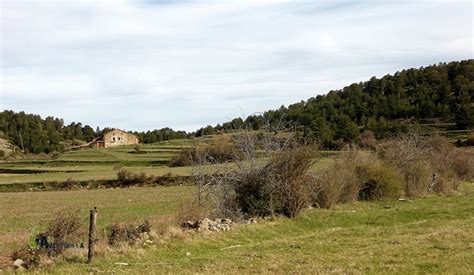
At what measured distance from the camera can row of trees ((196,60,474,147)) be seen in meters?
111

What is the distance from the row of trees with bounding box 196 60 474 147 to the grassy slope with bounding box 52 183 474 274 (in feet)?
234

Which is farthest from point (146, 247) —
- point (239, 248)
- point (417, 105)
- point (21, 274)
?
point (417, 105)

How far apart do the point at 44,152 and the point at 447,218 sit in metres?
151

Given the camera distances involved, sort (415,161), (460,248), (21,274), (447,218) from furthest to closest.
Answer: (415,161) → (447,218) → (460,248) → (21,274)

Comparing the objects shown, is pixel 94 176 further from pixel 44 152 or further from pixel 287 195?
pixel 44 152

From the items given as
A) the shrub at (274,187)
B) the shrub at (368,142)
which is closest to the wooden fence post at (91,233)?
the shrub at (274,187)

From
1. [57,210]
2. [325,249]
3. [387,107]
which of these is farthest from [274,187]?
[387,107]

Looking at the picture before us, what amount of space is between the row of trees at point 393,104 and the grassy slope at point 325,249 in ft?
234

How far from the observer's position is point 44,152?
159 m

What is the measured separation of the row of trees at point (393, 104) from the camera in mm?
110625

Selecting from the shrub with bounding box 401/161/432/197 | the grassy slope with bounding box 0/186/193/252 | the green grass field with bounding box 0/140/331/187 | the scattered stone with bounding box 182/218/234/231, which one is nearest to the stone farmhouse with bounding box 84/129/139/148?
the green grass field with bounding box 0/140/331/187

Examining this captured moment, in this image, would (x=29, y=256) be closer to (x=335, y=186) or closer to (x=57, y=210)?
(x=335, y=186)

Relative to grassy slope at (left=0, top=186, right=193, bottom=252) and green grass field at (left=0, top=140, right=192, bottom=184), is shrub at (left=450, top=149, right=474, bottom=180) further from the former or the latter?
green grass field at (left=0, top=140, right=192, bottom=184)

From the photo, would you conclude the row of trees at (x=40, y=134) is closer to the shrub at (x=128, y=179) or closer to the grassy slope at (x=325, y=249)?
the shrub at (x=128, y=179)
